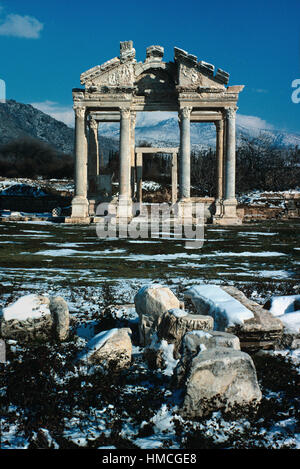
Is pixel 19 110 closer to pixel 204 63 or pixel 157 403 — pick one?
pixel 204 63

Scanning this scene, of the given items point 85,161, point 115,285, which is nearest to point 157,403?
point 115,285

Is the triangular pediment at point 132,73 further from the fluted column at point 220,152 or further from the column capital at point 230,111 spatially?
the fluted column at point 220,152

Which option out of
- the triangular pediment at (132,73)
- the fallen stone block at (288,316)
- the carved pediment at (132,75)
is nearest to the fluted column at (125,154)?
the carved pediment at (132,75)

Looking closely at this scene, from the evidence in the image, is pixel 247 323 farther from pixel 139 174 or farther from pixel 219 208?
pixel 139 174

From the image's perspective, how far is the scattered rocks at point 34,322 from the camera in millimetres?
6332

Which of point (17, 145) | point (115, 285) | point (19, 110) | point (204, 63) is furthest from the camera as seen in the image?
point (19, 110)

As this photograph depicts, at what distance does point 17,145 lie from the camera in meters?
97.0

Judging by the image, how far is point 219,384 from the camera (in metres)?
4.63

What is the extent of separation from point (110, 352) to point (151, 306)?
128 centimetres

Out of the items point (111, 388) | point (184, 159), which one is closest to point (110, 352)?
point (111, 388)

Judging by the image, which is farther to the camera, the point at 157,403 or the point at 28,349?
the point at 28,349

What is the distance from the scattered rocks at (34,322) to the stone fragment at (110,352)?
0.92m

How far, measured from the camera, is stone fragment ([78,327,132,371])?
5.48 meters
